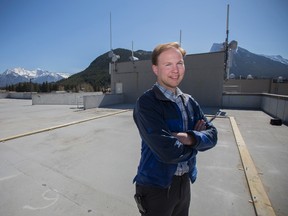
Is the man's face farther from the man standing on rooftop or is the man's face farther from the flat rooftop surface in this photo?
the flat rooftop surface

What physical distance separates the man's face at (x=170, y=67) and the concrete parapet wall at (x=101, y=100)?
1224 cm

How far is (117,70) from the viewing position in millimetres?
17719

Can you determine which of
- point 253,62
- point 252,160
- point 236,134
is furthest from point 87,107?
point 253,62

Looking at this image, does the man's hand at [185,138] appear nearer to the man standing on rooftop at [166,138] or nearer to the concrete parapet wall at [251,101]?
the man standing on rooftop at [166,138]

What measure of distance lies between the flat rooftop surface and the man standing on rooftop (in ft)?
3.75

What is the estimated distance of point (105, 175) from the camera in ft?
10.7

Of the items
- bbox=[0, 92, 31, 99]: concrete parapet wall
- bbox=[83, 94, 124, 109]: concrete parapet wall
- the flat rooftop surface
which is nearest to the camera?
the flat rooftop surface

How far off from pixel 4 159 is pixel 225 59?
13.7m

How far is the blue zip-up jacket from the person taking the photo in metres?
1.19

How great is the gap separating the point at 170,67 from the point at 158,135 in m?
0.49

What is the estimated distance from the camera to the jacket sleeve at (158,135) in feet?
3.85

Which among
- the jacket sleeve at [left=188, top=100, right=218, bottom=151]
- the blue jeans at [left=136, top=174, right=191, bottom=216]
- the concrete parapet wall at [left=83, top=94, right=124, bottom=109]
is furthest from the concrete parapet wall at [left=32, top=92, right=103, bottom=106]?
the blue jeans at [left=136, top=174, right=191, bottom=216]

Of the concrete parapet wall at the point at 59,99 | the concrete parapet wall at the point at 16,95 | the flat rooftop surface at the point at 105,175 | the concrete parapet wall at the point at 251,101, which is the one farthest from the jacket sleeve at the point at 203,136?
the concrete parapet wall at the point at 16,95

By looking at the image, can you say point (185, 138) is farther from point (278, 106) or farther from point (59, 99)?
point (59, 99)
